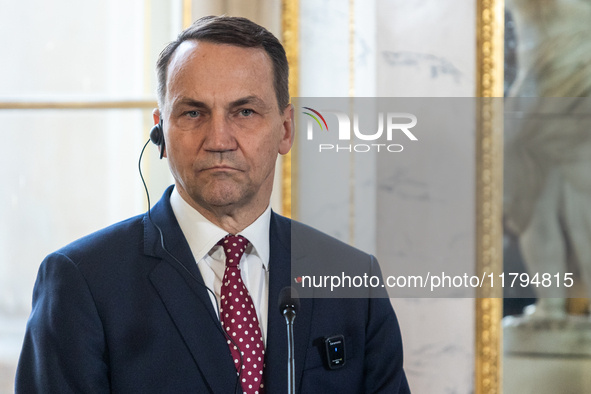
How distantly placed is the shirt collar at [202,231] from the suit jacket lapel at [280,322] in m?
0.04

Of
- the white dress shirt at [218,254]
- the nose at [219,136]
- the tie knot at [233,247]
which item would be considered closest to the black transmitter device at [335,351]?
the white dress shirt at [218,254]

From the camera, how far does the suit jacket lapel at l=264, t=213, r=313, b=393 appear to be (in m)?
1.26

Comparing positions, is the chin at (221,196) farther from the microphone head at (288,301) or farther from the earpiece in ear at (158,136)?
the microphone head at (288,301)

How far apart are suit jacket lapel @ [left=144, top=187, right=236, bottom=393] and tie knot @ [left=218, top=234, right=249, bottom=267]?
90mm

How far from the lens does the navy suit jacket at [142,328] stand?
1184 mm

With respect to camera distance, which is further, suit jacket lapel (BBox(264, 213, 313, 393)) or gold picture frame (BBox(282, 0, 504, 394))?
gold picture frame (BBox(282, 0, 504, 394))

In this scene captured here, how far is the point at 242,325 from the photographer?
4.25ft

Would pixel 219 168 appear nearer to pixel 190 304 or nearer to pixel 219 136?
pixel 219 136

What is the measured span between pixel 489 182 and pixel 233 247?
3.46ft

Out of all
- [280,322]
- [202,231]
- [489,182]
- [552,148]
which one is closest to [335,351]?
[280,322]

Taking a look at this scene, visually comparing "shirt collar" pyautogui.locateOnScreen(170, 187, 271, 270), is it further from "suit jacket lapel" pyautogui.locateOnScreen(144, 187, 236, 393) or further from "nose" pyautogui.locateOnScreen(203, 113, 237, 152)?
"nose" pyautogui.locateOnScreen(203, 113, 237, 152)

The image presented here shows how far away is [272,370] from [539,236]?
3.91ft

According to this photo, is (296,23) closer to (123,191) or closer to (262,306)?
(123,191)

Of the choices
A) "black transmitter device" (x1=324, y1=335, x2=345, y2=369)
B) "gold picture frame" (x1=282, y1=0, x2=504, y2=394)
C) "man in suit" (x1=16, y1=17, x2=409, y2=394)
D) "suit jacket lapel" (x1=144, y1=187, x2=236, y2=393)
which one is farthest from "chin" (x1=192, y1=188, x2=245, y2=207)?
"gold picture frame" (x1=282, y1=0, x2=504, y2=394)
